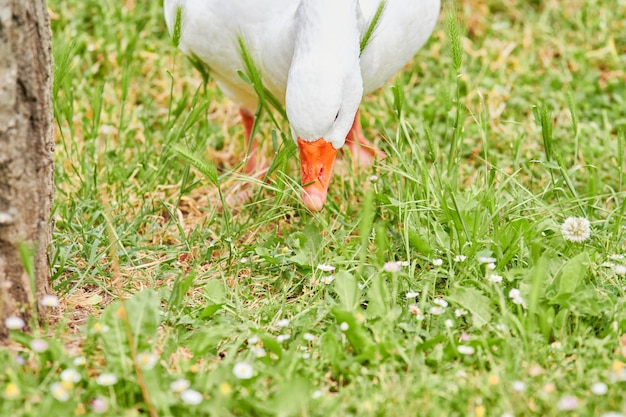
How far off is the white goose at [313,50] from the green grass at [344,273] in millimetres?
159

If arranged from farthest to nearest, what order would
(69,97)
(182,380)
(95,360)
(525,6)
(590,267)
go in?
(525,6), (69,97), (590,267), (95,360), (182,380)

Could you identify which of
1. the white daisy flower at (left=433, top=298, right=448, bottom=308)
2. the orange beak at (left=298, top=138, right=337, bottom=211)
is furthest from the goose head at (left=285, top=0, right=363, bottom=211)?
the white daisy flower at (left=433, top=298, right=448, bottom=308)

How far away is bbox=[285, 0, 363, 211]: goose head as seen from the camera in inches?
116

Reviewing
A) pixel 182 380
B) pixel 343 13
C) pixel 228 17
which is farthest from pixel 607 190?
pixel 182 380

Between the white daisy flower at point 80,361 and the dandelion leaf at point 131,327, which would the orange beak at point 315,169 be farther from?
the white daisy flower at point 80,361

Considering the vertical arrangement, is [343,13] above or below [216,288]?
above

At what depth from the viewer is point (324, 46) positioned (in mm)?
3004

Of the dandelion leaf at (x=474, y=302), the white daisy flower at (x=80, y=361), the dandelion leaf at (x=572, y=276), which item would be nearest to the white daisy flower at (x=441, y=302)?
the dandelion leaf at (x=474, y=302)

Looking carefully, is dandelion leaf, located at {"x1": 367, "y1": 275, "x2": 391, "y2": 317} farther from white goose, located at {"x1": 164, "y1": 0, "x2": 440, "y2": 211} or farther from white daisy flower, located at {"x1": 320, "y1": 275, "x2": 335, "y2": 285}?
white goose, located at {"x1": 164, "y1": 0, "x2": 440, "y2": 211}

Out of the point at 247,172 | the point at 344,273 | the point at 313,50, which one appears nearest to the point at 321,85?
the point at 313,50

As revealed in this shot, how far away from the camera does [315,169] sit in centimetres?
320

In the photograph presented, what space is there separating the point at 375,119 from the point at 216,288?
→ 198 cm

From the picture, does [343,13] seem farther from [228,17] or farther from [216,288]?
[216,288]

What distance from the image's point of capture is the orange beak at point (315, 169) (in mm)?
3152
